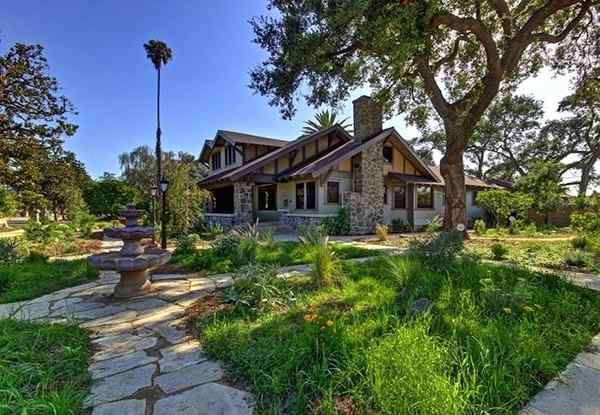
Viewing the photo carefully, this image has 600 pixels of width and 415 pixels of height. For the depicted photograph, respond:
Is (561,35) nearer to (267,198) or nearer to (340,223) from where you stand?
(340,223)

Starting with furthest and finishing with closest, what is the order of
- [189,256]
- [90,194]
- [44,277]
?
[90,194] < [189,256] < [44,277]

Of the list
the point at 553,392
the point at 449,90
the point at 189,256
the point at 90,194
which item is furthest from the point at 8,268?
the point at 90,194

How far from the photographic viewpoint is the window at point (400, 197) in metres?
17.3

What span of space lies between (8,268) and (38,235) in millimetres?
5393

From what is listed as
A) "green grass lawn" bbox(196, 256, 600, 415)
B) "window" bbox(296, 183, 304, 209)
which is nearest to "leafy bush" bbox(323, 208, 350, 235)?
"window" bbox(296, 183, 304, 209)

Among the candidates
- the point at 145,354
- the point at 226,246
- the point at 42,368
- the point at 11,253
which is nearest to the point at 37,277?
the point at 11,253

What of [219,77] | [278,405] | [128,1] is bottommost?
[278,405]

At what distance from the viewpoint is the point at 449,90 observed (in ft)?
42.5

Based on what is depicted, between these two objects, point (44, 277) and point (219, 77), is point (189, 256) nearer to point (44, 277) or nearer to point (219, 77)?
point (44, 277)

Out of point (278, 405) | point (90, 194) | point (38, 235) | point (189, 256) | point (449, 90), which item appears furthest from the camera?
point (90, 194)

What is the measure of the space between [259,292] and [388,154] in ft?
48.7

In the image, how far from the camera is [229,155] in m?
19.7

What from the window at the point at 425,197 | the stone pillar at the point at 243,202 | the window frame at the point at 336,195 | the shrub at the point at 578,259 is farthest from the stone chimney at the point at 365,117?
the shrub at the point at 578,259

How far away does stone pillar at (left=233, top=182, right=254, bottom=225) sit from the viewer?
16.1 m
